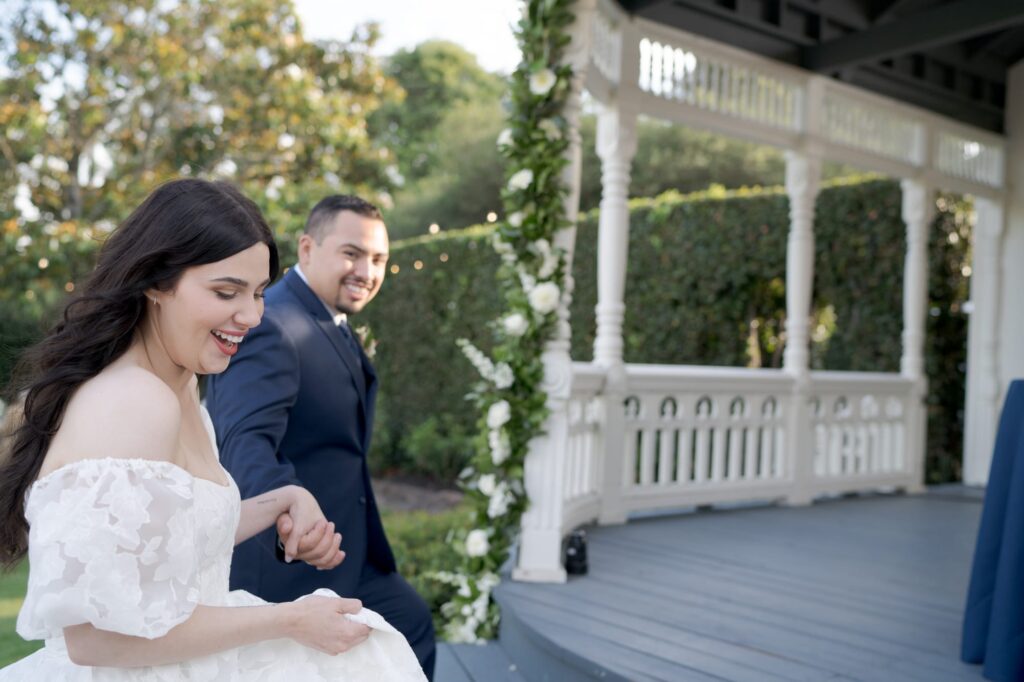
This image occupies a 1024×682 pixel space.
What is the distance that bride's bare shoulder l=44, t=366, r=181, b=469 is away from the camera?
1.23 metres

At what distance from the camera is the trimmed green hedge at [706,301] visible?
7.91 m

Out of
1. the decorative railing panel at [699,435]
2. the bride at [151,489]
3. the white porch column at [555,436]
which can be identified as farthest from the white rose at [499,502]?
the bride at [151,489]

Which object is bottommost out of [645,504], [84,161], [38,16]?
[645,504]

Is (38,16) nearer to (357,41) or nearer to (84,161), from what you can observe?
(84,161)

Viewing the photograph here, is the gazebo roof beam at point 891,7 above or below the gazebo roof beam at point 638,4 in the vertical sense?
above

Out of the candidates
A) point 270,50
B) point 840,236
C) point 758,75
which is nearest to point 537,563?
point 758,75

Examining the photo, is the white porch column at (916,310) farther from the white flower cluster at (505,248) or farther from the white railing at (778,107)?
the white flower cluster at (505,248)

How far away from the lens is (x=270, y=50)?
396 inches

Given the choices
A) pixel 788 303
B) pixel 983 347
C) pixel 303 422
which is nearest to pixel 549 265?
pixel 303 422

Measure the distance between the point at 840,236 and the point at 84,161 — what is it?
765 centimetres

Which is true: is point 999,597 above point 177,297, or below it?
below

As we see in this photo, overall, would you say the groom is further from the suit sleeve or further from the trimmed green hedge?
the trimmed green hedge

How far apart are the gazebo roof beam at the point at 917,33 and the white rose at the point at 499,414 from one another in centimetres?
379

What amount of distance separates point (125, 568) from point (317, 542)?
472mm
